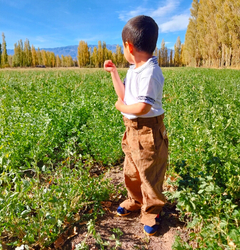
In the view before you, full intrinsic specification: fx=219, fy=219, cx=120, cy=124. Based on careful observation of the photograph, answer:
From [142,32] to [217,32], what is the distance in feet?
128

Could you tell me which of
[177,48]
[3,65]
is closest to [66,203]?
[3,65]

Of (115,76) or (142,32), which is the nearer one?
(142,32)

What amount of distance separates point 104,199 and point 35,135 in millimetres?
1589

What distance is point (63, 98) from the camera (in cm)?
629

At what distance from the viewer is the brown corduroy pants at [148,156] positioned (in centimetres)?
194

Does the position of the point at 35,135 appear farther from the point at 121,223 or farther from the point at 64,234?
the point at 121,223

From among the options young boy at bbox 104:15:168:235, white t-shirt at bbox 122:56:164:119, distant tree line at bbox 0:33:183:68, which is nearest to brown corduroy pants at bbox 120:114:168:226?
young boy at bbox 104:15:168:235

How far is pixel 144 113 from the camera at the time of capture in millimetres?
1767

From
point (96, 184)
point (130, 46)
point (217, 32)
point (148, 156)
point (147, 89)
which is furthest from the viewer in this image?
point (217, 32)

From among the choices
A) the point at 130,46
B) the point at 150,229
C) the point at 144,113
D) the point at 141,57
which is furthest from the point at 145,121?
the point at 150,229

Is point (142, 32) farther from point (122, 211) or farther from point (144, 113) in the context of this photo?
point (122, 211)

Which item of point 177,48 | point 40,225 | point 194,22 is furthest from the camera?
point 177,48

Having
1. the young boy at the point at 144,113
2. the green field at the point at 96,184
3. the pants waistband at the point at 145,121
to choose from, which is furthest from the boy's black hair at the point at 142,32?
the green field at the point at 96,184

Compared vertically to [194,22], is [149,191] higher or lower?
lower
